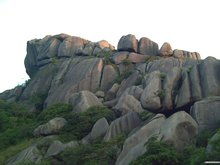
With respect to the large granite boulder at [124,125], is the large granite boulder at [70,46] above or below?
above

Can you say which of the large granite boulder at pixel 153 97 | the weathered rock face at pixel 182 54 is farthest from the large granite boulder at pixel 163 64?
the large granite boulder at pixel 153 97

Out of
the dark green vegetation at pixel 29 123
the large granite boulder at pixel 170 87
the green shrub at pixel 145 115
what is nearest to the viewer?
the large granite boulder at pixel 170 87

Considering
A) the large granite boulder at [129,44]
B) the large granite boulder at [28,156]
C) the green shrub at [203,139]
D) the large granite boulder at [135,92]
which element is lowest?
the large granite boulder at [28,156]

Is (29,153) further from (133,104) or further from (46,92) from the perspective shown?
(46,92)

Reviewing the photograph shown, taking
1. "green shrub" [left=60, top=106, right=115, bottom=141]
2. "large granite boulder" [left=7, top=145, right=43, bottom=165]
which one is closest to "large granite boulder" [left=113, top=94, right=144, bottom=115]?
"green shrub" [left=60, top=106, right=115, bottom=141]

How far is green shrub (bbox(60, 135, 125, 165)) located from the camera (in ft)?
121

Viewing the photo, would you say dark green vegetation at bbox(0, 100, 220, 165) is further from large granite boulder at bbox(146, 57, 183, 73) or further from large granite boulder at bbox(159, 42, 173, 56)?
large granite boulder at bbox(159, 42, 173, 56)

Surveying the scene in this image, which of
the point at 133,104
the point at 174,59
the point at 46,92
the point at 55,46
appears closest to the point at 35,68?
the point at 55,46

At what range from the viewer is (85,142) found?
1700 inches

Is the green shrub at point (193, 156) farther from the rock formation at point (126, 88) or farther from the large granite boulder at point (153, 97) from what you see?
the large granite boulder at point (153, 97)

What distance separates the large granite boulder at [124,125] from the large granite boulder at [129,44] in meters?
26.8

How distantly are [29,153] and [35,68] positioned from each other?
39.3 meters

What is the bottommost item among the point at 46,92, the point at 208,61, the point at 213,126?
the point at 46,92

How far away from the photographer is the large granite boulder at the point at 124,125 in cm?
4034
